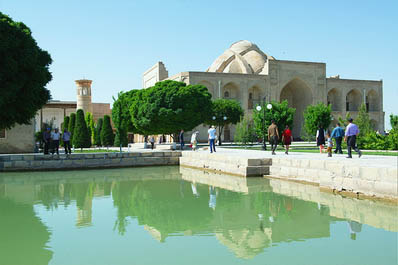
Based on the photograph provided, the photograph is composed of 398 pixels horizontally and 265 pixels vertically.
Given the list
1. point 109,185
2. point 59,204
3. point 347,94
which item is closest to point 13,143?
point 109,185

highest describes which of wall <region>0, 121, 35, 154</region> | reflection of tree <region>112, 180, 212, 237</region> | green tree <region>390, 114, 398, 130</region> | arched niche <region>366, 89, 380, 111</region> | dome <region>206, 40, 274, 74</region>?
dome <region>206, 40, 274, 74</region>

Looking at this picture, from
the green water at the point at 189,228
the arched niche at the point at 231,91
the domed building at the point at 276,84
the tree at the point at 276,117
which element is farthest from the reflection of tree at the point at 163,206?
the arched niche at the point at 231,91

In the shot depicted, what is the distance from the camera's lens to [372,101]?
47.7 m

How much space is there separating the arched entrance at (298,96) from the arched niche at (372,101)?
7649 mm

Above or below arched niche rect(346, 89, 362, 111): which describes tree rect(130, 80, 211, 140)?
below

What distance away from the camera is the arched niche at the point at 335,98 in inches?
1805

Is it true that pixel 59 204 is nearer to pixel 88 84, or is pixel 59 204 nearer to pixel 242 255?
pixel 242 255

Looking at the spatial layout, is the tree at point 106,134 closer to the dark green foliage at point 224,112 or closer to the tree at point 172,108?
the tree at point 172,108

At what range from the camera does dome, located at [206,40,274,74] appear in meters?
45.7

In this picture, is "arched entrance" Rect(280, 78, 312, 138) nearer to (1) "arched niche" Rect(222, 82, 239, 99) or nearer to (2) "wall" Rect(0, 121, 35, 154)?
(1) "arched niche" Rect(222, 82, 239, 99)

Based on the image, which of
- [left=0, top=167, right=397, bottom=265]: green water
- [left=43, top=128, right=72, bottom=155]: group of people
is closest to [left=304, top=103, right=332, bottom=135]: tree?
[left=43, top=128, right=72, bottom=155]: group of people

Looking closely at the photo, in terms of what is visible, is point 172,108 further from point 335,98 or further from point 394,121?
point 335,98

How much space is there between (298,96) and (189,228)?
138ft

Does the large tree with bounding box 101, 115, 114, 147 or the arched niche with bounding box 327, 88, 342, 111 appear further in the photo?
the arched niche with bounding box 327, 88, 342, 111
